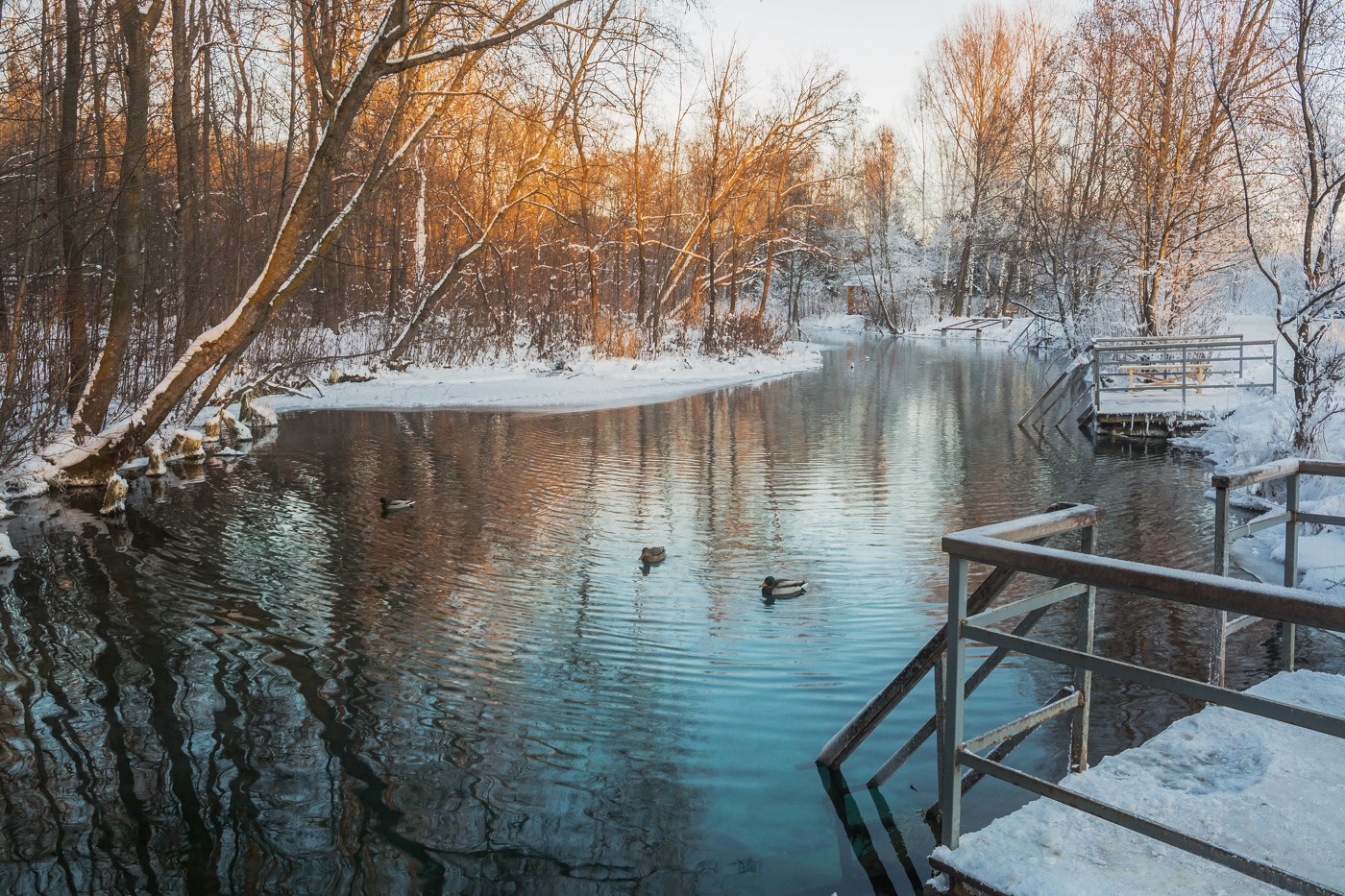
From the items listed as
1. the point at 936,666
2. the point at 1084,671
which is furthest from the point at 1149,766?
the point at 936,666

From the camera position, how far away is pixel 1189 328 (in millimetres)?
24406

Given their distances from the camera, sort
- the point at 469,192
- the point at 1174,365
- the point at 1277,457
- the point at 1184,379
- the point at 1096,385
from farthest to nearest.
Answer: the point at 469,192 → the point at 1174,365 → the point at 1096,385 → the point at 1184,379 → the point at 1277,457

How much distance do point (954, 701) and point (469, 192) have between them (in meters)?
28.1

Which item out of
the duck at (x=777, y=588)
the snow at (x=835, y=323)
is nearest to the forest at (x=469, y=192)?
the duck at (x=777, y=588)

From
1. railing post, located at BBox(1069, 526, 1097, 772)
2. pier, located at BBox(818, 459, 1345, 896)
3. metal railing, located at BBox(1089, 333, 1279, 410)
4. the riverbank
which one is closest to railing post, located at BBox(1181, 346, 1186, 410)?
A: metal railing, located at BBox(1089, 333, 1279, 410)

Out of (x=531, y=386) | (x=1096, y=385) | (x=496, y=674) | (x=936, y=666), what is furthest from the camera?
(x=531, y=386)

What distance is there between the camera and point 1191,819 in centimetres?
322

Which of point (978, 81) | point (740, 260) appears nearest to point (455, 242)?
point (740, 260)

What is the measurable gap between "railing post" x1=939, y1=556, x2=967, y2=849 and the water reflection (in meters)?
1.09

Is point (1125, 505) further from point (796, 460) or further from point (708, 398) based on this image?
point (708, 398)

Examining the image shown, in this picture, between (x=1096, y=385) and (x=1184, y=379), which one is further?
(x=1096, y=385)

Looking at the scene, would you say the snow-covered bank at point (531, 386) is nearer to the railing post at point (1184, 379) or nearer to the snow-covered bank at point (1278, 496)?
the railing post at point (1184, 379)

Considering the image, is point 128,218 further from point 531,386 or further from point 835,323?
point 835,323

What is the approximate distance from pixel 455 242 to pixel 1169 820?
2941cm
